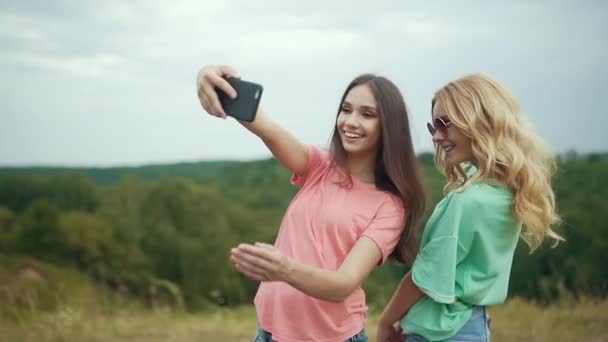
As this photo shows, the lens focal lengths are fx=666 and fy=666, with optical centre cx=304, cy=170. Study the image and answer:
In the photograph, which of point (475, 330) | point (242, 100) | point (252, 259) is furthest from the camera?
point (475, 330)

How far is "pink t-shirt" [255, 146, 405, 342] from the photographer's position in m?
2.11

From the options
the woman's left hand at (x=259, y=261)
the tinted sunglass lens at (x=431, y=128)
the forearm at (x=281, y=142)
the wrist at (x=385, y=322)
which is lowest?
the wrist at (x=385, y=322)

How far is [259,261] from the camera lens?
162 cm

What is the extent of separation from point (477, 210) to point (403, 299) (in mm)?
405

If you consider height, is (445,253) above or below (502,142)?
below

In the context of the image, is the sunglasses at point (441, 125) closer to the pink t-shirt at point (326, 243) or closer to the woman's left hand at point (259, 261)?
the pink t-shirt at point (326, 243)

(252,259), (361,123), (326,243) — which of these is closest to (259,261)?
(252,259)

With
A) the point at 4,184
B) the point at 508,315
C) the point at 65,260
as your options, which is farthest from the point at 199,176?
the point at 508,315

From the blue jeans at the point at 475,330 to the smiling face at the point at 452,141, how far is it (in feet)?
1.56

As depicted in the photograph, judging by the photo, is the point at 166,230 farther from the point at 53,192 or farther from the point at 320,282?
the point at 320,282

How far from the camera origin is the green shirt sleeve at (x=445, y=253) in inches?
78.2

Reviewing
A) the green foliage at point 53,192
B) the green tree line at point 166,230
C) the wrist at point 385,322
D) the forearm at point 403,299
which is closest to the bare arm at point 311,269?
the forearm at point 403,299

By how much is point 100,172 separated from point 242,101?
146 ft

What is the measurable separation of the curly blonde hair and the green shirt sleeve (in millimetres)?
80
